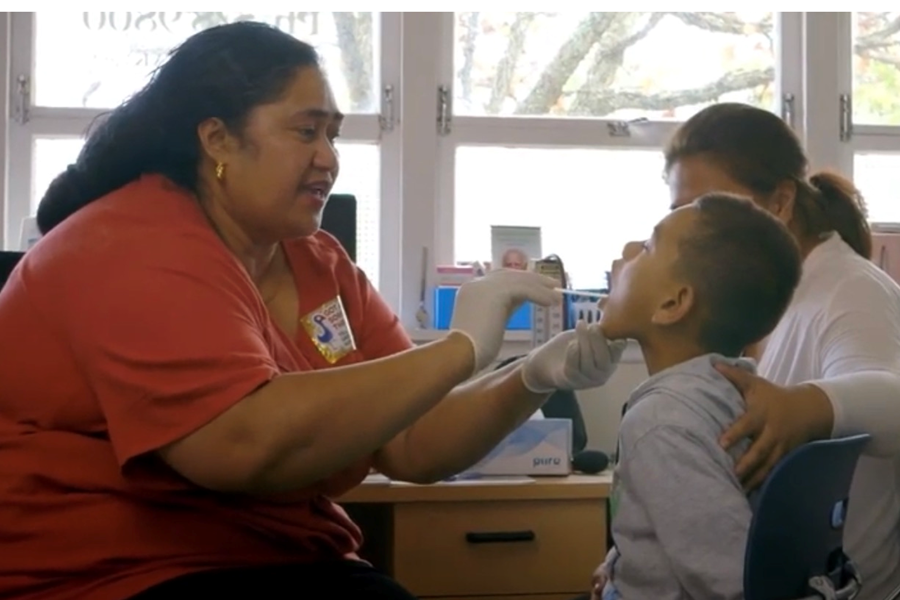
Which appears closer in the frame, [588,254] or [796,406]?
[796,406]

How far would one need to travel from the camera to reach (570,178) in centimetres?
283

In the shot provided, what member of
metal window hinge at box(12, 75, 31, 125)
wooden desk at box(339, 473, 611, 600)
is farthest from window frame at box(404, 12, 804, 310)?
metal window hinge at box(12, 75, 31, 125)

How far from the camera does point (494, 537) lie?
2045 mm

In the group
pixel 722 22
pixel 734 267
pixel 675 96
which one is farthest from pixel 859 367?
pixel 722 22

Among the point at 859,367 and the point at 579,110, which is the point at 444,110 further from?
the point at 859,367

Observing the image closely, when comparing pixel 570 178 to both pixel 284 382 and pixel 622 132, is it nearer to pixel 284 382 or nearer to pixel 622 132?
pixel 622 132

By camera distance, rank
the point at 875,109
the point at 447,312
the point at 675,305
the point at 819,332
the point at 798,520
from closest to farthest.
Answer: the point at 798,520 → the point at 675,305 → the point at 819,332 → the point at 447,312 → the point at 875,109

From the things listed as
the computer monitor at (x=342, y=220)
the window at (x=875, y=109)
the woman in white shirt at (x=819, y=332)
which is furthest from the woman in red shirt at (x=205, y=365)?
the window at (x=875, y=109)

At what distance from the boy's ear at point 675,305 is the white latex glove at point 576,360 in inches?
4.0

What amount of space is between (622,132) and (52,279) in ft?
6.07

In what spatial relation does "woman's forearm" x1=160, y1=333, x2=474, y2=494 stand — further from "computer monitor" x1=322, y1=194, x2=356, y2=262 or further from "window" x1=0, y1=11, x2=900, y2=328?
"window" x1=0, y1=11, x2=900, y2=328

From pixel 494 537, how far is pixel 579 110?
1231mm

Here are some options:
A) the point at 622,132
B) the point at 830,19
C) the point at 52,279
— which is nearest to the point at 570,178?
the point at 622,132

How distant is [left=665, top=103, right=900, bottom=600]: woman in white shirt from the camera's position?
4.21ft
